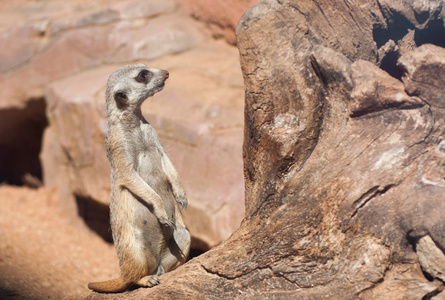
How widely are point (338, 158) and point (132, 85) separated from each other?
→ 1.17m

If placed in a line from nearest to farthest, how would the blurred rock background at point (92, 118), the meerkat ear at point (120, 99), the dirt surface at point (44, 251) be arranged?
1. the meerkat ear at point (120, 99)
2. the dirt surface at point (44, 251)
3. the blurred rock background at point (92, 118)

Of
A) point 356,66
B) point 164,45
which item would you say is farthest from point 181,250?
point 164,45

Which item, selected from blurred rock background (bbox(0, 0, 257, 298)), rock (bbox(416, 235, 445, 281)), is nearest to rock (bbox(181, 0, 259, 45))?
blurred rock background (bbox(0, 0, 257, 298))

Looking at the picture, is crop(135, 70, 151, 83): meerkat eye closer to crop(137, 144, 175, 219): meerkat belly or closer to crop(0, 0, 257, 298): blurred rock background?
crop(137, 144, 175, 219): meerkat belly

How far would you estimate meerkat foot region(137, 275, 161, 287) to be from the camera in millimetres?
2420

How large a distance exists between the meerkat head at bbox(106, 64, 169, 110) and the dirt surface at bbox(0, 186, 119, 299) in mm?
1345

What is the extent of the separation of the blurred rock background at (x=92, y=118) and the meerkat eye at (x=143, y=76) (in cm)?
163

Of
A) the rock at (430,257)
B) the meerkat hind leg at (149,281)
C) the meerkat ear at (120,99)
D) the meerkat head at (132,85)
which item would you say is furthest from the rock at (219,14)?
the rock at (430,257)

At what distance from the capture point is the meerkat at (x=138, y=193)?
252cm

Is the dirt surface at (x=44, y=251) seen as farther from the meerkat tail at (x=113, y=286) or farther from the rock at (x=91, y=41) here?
the rock at (x=91, y=41)

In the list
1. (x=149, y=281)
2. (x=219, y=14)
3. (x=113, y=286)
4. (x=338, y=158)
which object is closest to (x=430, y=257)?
(x=338, y=158)

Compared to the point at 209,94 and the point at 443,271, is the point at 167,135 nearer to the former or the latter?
the point at 209,94

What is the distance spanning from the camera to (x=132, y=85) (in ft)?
8.63

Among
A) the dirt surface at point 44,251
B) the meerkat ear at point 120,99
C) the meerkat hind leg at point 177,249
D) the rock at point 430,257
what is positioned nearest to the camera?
the rock at point 430,257
